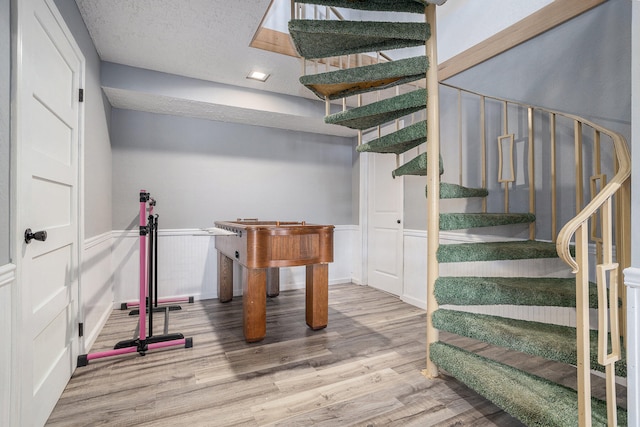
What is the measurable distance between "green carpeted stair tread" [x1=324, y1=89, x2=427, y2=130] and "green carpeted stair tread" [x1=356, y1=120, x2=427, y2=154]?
0.14 meters

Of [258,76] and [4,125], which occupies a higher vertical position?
[258,76]

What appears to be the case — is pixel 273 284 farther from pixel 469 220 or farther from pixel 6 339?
pixel 6 339

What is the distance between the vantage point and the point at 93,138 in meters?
2.48

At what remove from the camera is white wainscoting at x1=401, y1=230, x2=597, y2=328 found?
223 centimetres

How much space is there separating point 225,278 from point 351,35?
2789 millimetres

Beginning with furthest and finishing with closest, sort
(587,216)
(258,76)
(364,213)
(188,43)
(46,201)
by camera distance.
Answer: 1. (364,213)
2. (258,76)
3. (188,43)
4. (46,201)
5. (587,216)

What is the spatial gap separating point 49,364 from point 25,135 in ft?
3.81

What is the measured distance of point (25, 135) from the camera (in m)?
1.30

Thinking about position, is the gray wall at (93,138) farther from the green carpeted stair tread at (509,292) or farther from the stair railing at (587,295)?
the stair railing at (587,295)

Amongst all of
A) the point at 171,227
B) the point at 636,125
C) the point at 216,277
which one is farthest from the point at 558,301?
the point at 171,227

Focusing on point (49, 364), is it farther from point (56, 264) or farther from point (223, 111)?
point (223, 111)

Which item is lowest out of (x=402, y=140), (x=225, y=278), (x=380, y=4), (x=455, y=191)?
(x=225, y=278)

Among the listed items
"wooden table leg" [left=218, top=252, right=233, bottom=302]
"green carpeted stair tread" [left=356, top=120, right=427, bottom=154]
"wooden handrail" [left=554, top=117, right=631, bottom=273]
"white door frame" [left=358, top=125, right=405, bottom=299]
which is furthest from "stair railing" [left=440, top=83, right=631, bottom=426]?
"wooden table leg" [left=218, top=252, right=233, bottom=302]

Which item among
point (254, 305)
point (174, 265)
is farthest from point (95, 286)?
point (254, 305)
